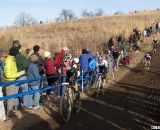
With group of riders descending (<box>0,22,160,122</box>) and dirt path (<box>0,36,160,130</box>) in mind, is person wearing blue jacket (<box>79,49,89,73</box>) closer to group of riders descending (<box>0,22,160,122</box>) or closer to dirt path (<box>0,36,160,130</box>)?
group of riders descending (<box>0,22,160,122</box>)

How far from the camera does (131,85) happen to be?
63.6 feet

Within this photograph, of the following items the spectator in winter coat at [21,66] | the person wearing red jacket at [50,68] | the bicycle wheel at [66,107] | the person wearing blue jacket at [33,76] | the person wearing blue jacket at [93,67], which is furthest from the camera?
the person wearing blue jacket at [93,67]

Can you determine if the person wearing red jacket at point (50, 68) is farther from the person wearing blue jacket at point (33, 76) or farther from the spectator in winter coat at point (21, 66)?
the spectator in winter coat at point (21, 66)

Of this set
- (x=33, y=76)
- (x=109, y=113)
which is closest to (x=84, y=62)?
(x=33, y=76)

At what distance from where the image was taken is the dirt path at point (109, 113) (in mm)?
11102

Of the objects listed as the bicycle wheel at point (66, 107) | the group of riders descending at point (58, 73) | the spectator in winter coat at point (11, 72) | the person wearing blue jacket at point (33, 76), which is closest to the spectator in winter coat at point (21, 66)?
the group of riders descending at point (58, 73)

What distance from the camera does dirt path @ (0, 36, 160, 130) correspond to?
437 inches

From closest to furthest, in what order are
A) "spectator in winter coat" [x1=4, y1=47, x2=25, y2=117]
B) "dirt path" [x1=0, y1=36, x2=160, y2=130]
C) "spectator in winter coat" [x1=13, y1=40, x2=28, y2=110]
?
1. "dirt path" [x1=0, y1=36, x2=160, y2=130]
2. "spectator in winter coat" [x1=4, y1=47, x2=25, y2=117]
3. "spectator in winter coat" [x1=13, y1=40, x2=28, y2=110]

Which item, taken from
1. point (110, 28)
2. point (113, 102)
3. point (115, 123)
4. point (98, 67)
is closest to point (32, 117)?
point (115, 123)

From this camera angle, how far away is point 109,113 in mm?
12711

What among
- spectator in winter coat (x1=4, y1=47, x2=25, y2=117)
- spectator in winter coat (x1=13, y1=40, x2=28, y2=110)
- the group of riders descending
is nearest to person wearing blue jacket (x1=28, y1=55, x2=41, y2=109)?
the group of riders descending

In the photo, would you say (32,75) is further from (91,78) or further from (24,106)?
(91,78)

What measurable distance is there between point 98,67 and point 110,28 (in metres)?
25.0

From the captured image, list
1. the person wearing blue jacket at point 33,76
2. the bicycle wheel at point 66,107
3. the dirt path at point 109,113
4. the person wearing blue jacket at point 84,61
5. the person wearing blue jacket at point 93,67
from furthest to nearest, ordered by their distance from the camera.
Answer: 1. the person wearing blue jacket at point 93,67
2. the person wearing blue jacket at point 84,61
3. the person wearing blue jacket at point 33,76
4. the bicycle wheel at point 66,107
5. the dirt path at point 109,113
